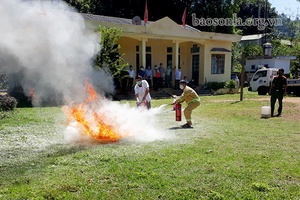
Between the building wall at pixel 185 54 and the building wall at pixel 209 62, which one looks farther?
the building wall at pixel 209 62

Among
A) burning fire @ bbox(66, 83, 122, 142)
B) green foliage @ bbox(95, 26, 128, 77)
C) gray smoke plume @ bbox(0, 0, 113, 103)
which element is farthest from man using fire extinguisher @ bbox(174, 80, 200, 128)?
green foliage @ bbox(95, 26, 128, 77)

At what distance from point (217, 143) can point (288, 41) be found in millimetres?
50507

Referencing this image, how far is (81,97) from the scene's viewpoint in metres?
8.60

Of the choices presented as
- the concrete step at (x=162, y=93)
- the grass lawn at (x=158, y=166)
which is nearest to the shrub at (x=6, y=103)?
the grass lawn at (x=158, y=166)

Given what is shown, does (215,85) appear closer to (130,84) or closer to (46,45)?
(130,84)

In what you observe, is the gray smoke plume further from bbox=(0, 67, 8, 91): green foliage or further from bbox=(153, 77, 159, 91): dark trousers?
bbox=(153, 77, 159, 91): dark trousers

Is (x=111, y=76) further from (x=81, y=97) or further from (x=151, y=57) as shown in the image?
(x=151, y=57)

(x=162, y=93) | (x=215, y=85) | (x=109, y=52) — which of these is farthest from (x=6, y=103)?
(x=215, y=85)

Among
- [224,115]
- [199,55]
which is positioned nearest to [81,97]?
[224,115]

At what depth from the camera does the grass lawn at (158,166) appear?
180 inches

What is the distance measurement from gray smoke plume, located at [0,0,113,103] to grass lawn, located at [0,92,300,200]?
5.42 feet

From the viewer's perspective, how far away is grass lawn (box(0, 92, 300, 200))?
180 inches

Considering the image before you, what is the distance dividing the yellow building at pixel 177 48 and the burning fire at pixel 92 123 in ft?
42.1

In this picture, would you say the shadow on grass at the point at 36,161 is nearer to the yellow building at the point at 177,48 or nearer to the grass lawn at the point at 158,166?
the grass lawn at the point at 158,166
